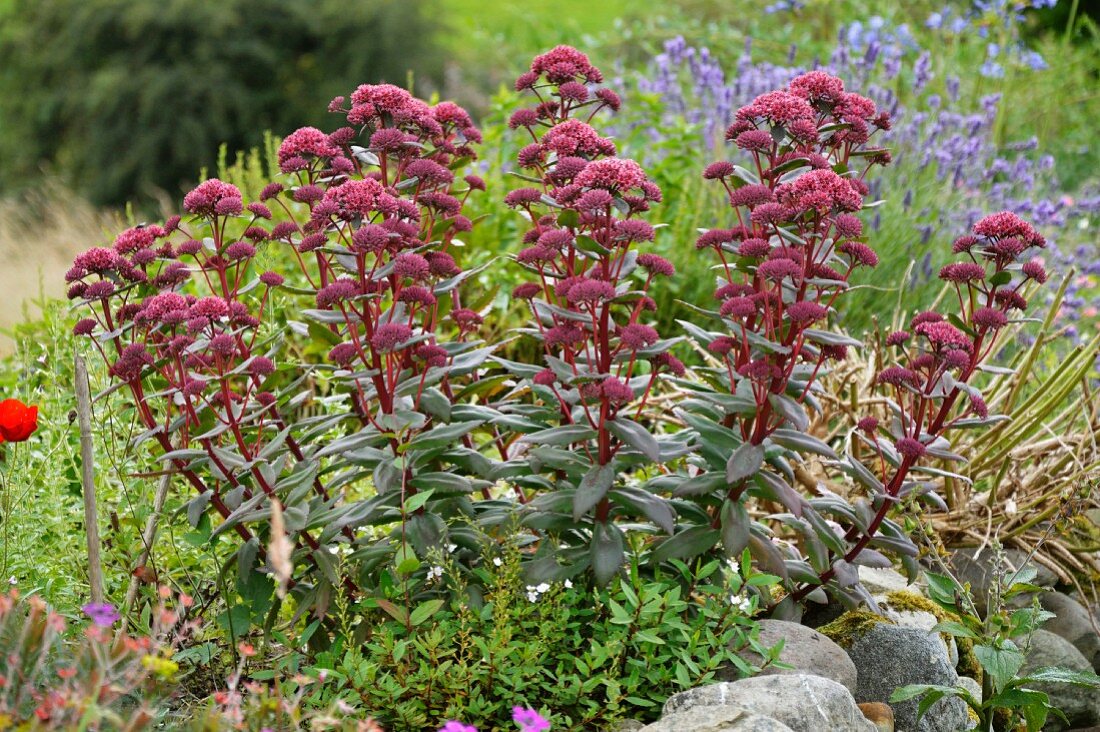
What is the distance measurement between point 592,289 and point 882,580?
70.7 inches

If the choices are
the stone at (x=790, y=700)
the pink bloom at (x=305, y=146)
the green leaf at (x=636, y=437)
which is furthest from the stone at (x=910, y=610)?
the pink bloom at (x=305, y=146)

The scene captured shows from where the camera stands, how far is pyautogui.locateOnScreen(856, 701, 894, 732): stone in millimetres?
2909

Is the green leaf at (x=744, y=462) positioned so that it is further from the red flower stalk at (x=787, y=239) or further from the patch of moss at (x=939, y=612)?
the patch of moss at (x=939, y=612)

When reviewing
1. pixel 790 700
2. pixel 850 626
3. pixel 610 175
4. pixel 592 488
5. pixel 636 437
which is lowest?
pixel 850 626

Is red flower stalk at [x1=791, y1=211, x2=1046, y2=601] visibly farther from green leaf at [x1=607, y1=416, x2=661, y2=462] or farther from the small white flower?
green leaf at [x1=607, y1=416, x2=661, y2=462]

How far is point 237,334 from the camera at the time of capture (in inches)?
114

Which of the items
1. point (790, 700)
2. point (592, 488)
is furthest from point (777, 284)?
point (790, 700)

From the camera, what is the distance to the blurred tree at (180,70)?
1423cm

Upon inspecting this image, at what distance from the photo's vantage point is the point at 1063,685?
11.8 feet

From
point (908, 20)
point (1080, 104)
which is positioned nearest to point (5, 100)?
point (908, 20)

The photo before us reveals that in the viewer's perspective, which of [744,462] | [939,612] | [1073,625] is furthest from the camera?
[1073,625]

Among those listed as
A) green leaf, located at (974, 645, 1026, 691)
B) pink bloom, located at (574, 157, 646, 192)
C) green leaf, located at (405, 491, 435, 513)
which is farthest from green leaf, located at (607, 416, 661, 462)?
green leaf, located at (974, 645, 1026, 691)

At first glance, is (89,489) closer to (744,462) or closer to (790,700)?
(744,462)

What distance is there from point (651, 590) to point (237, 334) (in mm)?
1290
